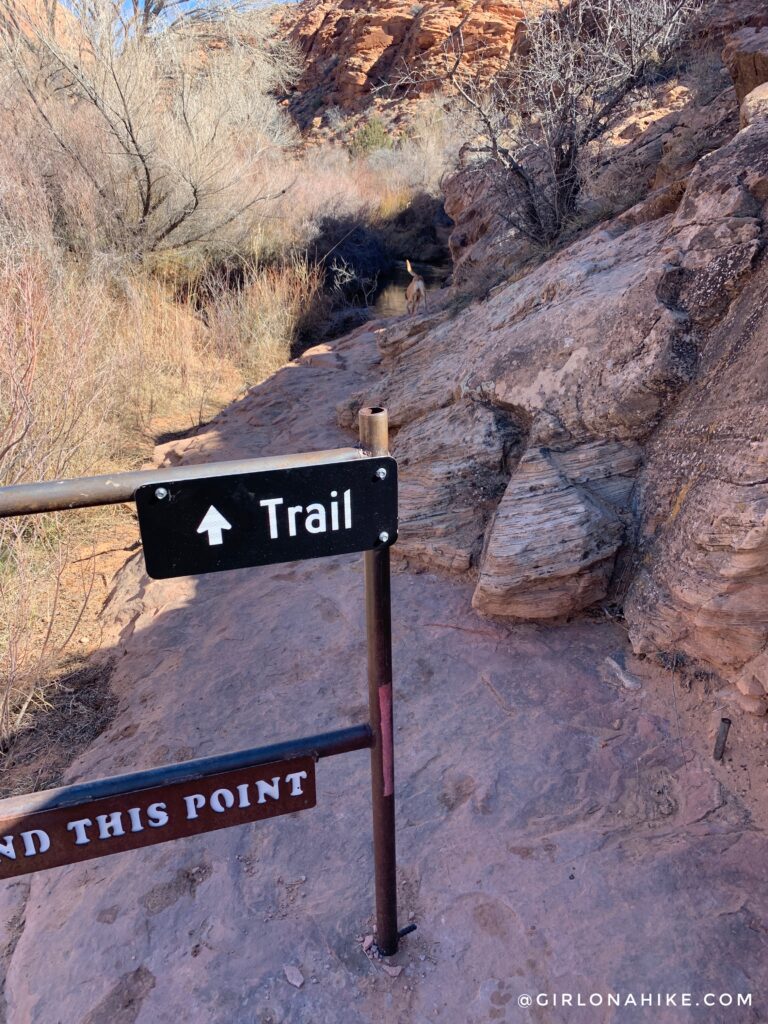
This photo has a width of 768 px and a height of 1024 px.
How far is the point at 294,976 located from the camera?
6.00ft

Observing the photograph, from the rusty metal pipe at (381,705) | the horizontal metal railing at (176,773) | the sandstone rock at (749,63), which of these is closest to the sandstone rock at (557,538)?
the rusty metal pipe at (381,705)

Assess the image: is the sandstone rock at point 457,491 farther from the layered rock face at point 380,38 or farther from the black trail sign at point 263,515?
the layered rock face at point 380,38

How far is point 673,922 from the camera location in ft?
6.08

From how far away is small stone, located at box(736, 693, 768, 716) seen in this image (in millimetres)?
2234

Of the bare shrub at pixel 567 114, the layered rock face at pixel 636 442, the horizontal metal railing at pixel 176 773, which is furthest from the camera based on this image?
the bare shrub at pixel 567 114

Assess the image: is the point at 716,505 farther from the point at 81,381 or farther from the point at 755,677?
the point at 81,381

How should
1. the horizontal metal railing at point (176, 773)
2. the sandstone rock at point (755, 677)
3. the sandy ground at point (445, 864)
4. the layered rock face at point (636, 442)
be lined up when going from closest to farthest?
the horizontal metal railing at point (176, 773)
the sandy ground at point (445, 864)
the sandstone rock at point (755, 677)
the layered rock face at point (636, 442)

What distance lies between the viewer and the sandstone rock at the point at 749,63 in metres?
4.17

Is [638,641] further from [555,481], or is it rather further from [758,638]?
[555,481]

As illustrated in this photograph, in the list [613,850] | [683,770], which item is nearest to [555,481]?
[683,770]

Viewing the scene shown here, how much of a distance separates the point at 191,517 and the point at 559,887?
1483mm

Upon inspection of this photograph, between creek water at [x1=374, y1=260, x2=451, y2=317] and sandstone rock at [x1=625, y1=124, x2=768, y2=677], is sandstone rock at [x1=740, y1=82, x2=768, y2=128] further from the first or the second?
creek water at [x1=374, y1=260, x2=451, y2=317]

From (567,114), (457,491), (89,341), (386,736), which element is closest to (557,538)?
(457,491)

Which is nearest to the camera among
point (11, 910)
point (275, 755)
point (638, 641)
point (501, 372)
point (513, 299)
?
point (275, 755)
